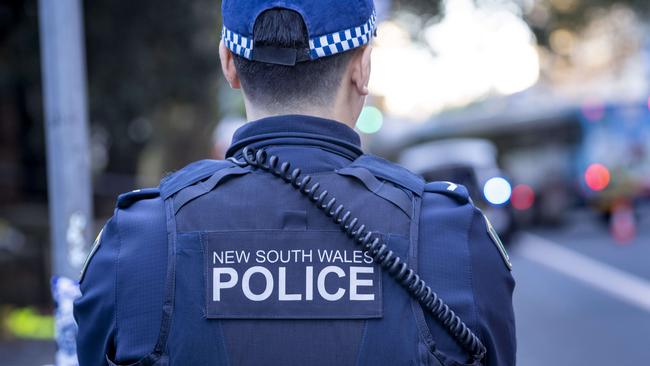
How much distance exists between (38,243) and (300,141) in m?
10.7

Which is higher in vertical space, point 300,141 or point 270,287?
point 300,141

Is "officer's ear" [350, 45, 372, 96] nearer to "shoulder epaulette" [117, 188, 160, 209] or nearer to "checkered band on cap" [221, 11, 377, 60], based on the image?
"checkered band on cap" [221, 11, 377, 60]

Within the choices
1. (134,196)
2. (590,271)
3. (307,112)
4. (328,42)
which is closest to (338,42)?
(328,42)

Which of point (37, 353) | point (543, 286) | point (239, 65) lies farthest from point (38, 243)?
point (239, 65)

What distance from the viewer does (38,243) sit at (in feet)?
39.1

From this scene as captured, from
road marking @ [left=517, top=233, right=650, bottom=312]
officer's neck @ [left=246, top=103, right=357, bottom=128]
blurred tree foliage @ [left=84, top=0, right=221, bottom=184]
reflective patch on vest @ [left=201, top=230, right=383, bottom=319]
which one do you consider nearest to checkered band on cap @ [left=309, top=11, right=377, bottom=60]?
officer's neck @ [left=246, top=103, right=357, bottom=128]

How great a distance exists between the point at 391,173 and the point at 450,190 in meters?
0.12

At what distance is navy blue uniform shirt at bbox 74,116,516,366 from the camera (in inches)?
67.9

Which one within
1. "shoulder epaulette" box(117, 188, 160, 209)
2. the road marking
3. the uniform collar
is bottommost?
"shoulder epaulette" box(117, 188, 160, 209)

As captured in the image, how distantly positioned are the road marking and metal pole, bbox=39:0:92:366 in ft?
27.1

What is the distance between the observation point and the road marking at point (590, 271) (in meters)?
11.4

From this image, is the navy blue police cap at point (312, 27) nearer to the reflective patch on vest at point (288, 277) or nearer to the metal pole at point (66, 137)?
the reflective patch on vest at point (288, 277)

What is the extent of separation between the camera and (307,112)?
1881 millimetres

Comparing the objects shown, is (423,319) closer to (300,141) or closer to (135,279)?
(300,141)
